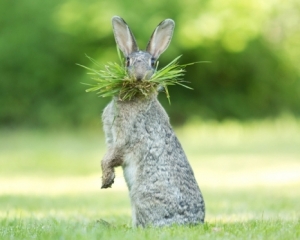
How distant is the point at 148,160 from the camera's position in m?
6.32

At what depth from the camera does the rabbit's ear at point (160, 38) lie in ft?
22.5

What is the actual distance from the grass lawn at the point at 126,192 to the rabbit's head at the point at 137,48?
132 cm

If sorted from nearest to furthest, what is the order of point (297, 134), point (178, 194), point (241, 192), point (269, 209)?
point (178, 194) → point (269, 209) → point (241, 192) → point (297, 134)

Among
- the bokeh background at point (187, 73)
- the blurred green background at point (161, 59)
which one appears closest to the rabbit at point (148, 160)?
the bokeh background at point (187, 73)

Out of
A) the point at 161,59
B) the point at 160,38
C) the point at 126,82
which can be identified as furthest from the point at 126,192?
the point at 161,59

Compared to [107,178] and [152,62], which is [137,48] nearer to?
[152,62]

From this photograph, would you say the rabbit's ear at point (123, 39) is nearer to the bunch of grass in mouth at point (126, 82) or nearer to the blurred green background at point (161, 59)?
the bunch of grass in mouth at point (126, 82)

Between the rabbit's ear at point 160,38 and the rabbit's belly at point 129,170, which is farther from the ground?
the rabbit's ear at point 160,38

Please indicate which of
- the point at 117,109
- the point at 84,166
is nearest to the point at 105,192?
the point at 84,166

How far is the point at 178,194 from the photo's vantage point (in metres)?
6.21

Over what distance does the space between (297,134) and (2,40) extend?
917 centimetres

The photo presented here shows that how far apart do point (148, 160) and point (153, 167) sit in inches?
3.0

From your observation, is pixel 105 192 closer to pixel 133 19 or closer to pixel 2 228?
pixel 2 228

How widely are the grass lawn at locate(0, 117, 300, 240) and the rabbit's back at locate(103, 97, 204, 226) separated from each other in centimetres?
23
